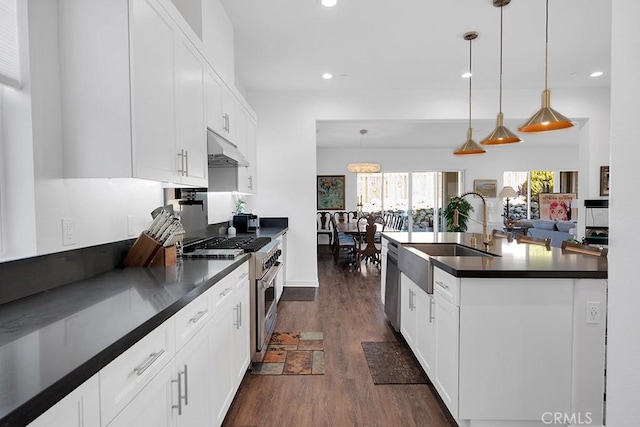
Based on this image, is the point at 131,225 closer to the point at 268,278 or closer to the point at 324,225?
the point at 268,278

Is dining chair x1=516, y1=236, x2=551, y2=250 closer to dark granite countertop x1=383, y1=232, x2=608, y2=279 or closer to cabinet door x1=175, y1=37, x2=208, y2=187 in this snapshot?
dark granite countertop x1=383, y1=232, x2=608, y2=279

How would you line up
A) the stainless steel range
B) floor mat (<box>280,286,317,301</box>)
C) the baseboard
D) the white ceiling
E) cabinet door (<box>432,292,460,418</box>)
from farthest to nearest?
1. the baseboard
2. floor mat (<box>280,286,317,301</box>)
3. the white ceiling
4. the stainless steel range
5. cabinet door (<box>432,292,460,418</box>)

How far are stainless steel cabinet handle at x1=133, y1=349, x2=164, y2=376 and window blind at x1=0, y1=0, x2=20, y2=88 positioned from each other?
39.5 inches

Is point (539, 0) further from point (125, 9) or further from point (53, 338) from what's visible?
point (53, 338)

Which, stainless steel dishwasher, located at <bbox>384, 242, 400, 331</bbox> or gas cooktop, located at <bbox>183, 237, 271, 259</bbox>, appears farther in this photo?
stainless steel dishwasher, located at <bbox>384, 242, 400, 331</bbox>

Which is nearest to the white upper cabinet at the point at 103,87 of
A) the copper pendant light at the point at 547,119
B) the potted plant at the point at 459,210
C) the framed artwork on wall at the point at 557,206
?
the copper pendant light at the point at 547,119

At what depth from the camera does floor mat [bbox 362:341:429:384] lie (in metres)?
2.39

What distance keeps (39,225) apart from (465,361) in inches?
78.8

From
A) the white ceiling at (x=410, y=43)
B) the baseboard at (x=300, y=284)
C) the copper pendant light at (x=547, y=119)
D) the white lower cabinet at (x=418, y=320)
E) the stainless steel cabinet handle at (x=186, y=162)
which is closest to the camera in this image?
the stainless steel cabinet handle at (x=186, y=162)

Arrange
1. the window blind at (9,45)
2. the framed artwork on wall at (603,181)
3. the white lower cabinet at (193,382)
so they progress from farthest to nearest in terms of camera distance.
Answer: the framed artwork on wall at (603,181) → the white lower cabinet at (193,382) → the window blind at (9,45)

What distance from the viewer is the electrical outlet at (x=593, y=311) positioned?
172cm

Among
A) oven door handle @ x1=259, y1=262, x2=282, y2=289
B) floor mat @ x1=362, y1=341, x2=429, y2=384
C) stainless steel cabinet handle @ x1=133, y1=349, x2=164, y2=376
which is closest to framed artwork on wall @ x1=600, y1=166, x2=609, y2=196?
floor mat @ x1=362, y1=341, x2=429, y2=384

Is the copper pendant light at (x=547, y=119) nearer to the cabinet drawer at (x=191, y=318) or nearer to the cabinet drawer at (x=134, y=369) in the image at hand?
the cabinet drawer at (x=191, y=318)

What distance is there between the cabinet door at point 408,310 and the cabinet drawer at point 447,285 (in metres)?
0.50
